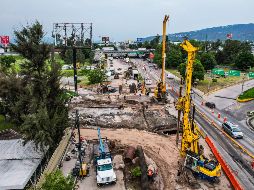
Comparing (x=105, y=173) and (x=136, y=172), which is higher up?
(x=105, y=173)

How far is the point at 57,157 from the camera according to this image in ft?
112

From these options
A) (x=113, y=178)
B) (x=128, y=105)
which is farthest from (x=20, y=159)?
(x=128, y=105)

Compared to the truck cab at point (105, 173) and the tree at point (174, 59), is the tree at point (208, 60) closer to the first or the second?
the tree at point (174, 59)

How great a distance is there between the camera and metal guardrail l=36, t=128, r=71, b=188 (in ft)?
99.7

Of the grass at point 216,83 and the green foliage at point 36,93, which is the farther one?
the grass at point 216,83

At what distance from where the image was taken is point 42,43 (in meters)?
39.5

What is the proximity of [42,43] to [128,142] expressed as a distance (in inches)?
686

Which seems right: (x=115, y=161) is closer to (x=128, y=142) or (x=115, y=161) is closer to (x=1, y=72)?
(x=128, y=142)

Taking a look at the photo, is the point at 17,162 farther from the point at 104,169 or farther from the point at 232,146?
the point at 232,146

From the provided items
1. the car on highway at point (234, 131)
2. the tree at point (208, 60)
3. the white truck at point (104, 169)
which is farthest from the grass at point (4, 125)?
the tree at point (208, 60)

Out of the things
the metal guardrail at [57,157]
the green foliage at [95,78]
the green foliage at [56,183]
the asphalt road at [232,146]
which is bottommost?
the asphalt road at [232,146]

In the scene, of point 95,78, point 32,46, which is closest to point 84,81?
point 95,78

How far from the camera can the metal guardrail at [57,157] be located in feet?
99.7

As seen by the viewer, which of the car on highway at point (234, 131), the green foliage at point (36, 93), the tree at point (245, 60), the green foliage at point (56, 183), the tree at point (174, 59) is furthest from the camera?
the tree at point (174, 59)
